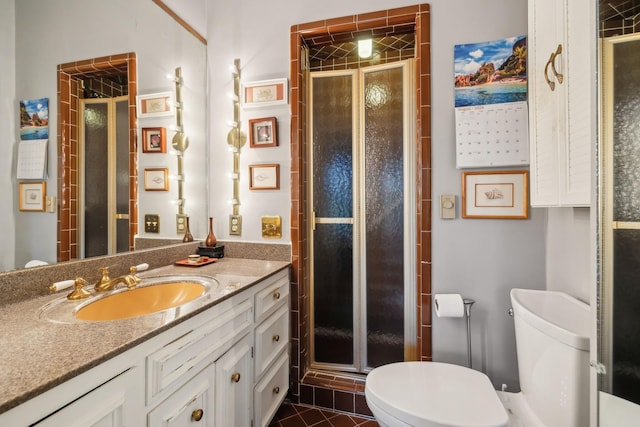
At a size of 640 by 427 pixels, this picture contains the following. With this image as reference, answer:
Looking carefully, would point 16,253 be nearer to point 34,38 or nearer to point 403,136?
point 34,38

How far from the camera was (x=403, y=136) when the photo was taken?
185 centimetres

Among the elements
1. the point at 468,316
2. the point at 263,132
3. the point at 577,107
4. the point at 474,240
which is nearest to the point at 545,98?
the point at 577,107

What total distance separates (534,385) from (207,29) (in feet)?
8.43

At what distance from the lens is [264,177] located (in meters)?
1.85

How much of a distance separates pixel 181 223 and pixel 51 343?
1.15m

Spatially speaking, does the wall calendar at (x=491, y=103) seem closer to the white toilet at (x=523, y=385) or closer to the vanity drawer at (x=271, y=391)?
the white toilet at (x=523, y=385)

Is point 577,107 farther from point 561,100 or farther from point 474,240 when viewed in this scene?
point 474,240

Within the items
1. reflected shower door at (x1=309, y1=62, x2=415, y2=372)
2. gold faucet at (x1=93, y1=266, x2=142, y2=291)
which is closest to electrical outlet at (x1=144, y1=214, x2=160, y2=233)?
gold faucet at (x1=93, y1=266, x2=142, y2=291)

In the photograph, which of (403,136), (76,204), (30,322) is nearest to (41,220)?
(76,204)

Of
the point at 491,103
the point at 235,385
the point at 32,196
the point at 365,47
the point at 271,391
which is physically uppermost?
the point at 365,47

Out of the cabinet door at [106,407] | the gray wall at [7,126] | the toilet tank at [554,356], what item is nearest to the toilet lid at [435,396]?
the toilet tank at [554,356]

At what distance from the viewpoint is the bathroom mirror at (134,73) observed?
1.06 meters

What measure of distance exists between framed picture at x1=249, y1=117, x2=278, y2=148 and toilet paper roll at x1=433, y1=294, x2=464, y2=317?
4.21ft

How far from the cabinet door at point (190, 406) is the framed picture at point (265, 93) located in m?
1.46
